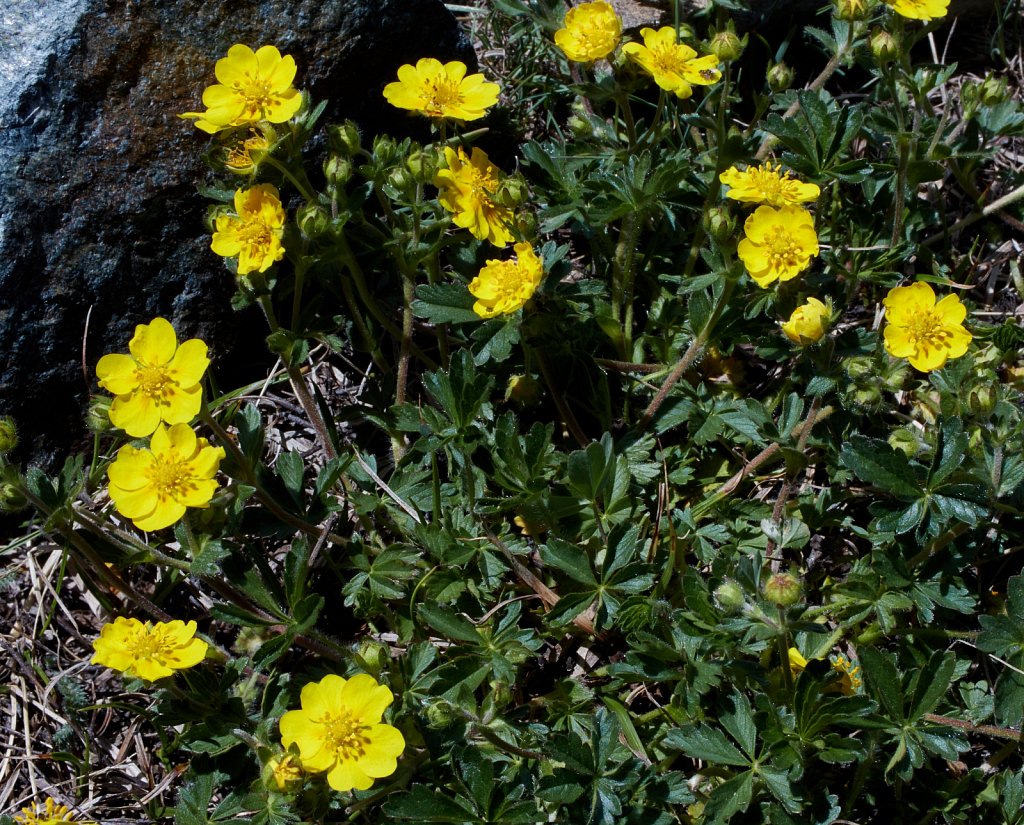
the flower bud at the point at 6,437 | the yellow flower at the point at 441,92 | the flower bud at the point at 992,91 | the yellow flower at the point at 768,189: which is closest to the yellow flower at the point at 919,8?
the flower bud at the point at 992,91

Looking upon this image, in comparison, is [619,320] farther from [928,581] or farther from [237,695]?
[237,695]

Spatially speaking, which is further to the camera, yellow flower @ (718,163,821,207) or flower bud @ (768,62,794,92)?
flower bud @ (768,62,794,92)

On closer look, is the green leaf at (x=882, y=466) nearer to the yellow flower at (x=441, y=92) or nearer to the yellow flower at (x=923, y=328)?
the yellow flower at (x=923, y=328)

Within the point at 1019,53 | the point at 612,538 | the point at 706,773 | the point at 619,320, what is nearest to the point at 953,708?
the point at 706,773

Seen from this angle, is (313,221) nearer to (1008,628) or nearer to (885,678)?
(885,678)

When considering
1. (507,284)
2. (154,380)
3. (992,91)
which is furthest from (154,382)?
(992,91)

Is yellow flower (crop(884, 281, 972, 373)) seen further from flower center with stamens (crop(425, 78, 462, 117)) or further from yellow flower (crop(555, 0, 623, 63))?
flower center with stamens (crop(425, 78, 462, 117))

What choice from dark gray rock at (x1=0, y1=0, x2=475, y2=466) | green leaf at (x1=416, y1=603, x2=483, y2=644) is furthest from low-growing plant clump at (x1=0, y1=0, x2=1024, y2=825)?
dark gray rock at (x1=0, y1=0, x2=475, y2=466)
